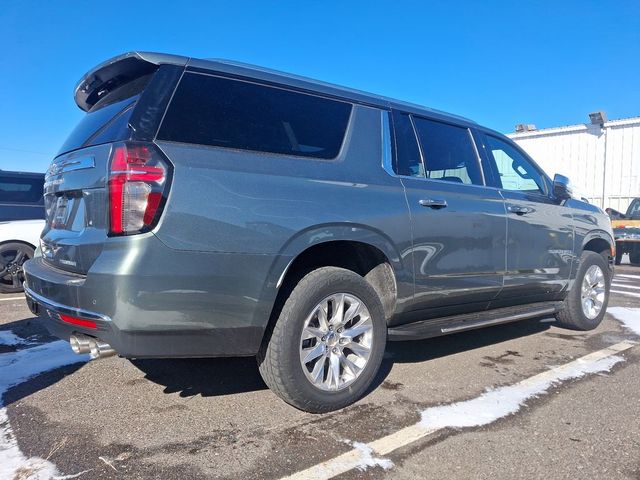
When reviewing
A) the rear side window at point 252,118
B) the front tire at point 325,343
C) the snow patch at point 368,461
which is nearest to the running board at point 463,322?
the front tire at point 325,343

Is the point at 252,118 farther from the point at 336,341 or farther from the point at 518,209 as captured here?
the point at 518,209

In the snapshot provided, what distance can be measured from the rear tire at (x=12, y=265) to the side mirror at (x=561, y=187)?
6845 mm

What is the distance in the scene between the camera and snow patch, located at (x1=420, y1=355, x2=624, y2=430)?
2883 mm

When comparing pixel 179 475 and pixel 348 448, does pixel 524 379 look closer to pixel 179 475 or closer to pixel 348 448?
pixel 348 448

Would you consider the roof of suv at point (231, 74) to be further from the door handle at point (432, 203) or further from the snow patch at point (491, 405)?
the snow patch at point (491, 405)

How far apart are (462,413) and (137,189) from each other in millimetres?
2216

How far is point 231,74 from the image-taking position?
2824 mm

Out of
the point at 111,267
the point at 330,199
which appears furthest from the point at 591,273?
the point at 111,267

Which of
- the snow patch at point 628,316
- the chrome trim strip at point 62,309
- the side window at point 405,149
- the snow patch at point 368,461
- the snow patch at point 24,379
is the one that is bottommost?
the snow patch at point 628,316

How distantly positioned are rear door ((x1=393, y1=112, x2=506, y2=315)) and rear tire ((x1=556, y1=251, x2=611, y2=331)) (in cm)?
151

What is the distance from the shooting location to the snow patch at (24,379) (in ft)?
7.39

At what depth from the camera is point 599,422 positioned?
292 centimetres

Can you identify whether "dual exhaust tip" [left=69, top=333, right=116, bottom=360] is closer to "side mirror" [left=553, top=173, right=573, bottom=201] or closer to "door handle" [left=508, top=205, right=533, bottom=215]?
"door handle" [left=508, top=205, right=533, bottom=215]

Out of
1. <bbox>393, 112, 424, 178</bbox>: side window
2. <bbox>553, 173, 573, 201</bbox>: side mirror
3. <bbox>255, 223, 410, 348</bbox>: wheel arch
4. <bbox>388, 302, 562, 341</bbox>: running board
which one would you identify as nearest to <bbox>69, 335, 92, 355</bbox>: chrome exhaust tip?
<bbox>255, 223, 410, 348</bbox>: wheel arch
